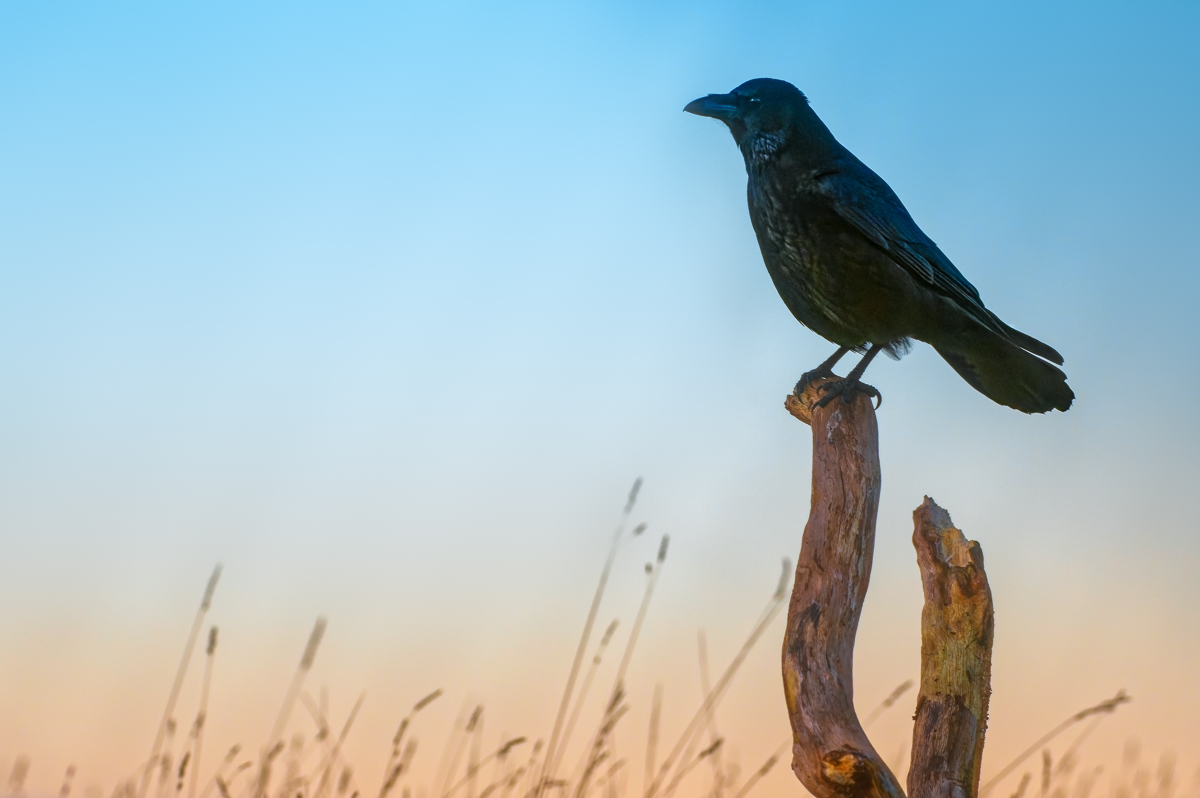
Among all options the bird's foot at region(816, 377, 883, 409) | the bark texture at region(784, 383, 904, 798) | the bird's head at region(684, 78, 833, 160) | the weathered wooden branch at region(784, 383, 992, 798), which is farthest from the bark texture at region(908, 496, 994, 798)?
the bird's head at region(684, 78, 833, 160)

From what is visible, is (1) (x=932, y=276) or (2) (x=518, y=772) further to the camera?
(1) (x=932, y=276)

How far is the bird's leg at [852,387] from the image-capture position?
3430 millimetres

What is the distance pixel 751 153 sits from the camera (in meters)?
3.92

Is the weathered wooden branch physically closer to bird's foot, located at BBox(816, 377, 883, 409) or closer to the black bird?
bird's foot, located at BBox(816, 377, 883, 409)

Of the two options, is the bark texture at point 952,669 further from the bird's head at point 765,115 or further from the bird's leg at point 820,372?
the bird's head at point 765,115

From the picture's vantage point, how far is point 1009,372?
150 inches

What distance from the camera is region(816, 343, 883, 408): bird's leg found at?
3.43 m

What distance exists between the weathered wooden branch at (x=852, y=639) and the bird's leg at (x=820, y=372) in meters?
0.51

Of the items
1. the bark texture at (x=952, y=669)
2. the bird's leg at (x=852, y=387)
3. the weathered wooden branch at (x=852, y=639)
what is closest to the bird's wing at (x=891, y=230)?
the bird's leg at (x=852, y=387)

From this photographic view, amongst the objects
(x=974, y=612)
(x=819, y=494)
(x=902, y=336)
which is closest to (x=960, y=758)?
(x=974, y=612)

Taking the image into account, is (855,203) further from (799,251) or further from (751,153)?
(751,153)

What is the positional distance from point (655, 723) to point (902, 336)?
1.84 metres

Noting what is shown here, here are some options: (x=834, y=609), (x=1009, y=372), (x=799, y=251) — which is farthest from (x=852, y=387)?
(x=834, y=609)

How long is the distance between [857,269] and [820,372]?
0.45 meters
